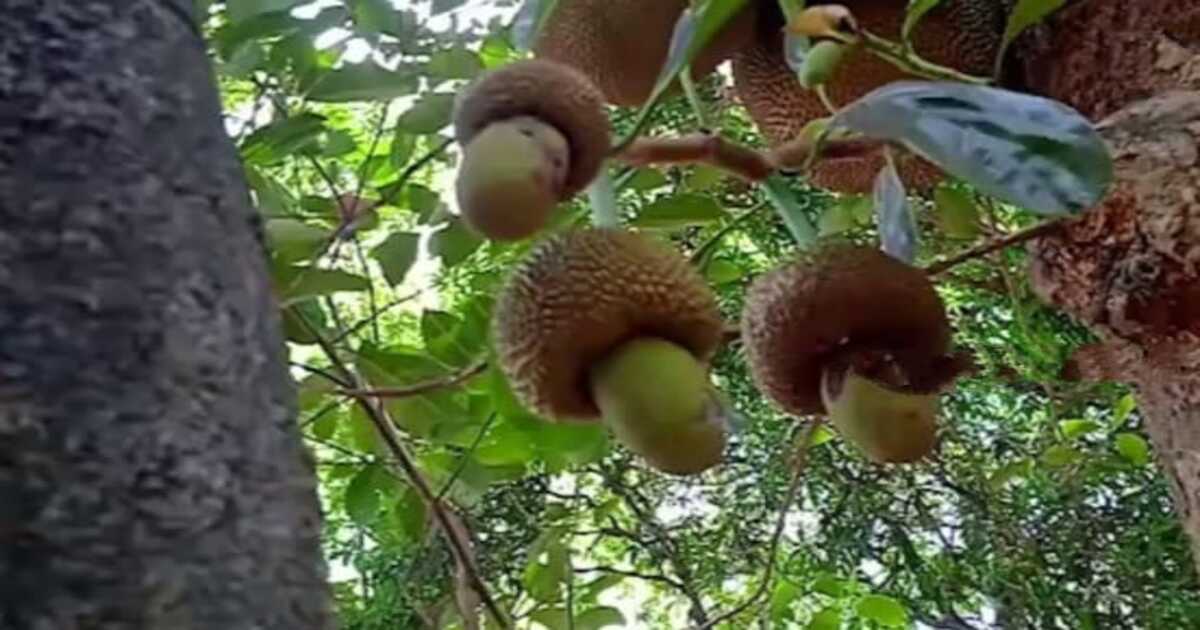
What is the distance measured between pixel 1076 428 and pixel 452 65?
0.70m

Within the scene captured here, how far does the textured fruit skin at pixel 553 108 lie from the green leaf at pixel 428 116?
367 millimetres

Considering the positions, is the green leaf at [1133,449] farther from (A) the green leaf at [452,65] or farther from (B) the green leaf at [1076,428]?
(A) the green leaf at [452,65]

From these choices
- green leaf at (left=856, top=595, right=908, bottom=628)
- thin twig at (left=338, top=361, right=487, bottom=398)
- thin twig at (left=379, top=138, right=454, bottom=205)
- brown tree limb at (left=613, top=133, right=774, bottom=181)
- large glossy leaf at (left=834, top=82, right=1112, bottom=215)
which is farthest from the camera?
green leaf at (left=856, top=595, right=908, bottom=628)

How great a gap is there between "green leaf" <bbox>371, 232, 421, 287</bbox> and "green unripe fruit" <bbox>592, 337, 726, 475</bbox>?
452 mm

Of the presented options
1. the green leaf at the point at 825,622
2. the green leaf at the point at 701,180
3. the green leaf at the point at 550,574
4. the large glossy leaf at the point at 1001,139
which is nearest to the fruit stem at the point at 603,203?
the large glossy leaf at the point at 1001,139

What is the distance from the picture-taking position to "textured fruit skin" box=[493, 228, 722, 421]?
0.56 meters

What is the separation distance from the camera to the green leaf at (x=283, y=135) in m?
0.90

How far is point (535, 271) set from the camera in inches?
22.7

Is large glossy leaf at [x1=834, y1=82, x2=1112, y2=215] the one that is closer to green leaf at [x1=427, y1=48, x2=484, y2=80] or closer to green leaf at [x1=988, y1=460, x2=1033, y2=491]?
green leaf at [x1=427, y1=48, x2=484, y2=80]

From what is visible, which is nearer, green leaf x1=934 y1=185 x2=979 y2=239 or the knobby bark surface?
the knobby bark surface

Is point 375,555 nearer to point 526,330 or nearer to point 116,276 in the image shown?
point 526,330

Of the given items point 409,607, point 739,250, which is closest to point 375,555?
point 409,607

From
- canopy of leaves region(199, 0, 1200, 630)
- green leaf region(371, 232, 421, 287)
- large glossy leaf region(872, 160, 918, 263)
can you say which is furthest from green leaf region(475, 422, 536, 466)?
large glossy leaf region(872, 160, 918, 263)

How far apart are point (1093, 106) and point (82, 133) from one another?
0.38 meters
